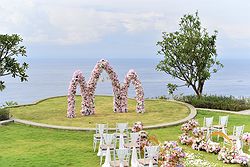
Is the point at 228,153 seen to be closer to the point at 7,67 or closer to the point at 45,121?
the point at 45,121

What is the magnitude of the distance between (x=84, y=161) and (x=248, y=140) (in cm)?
573

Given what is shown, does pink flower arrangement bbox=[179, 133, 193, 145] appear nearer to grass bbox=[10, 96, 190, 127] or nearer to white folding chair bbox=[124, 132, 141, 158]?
white folding chair bbox=[124, 132, 141, 158]

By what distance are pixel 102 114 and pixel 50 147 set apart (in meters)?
6.38

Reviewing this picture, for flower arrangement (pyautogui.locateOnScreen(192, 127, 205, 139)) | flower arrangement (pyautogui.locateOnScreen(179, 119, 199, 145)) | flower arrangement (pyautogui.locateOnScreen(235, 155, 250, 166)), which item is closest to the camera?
flower arrangement (pyautogui.locateOnScreen(235, 155, 250, 166))

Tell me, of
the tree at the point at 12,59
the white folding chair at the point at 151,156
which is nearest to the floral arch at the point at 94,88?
the tree at the point at 12,59

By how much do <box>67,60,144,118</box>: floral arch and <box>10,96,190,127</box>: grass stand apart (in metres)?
0.42

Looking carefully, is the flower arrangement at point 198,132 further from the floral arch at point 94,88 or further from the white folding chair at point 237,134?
the floral arch at point 94,88

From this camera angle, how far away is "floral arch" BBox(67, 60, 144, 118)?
753 inches

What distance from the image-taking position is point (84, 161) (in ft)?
39.7

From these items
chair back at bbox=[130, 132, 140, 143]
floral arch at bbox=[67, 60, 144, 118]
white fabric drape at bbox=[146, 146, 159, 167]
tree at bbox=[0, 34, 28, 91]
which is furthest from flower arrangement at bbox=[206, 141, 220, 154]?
tree at bbox=[0, 34, 28, 91]

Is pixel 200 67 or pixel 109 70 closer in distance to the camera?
pixel 109 70

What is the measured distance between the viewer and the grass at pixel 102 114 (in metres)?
18.1

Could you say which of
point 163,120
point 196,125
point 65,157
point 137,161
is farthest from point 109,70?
point 137,161

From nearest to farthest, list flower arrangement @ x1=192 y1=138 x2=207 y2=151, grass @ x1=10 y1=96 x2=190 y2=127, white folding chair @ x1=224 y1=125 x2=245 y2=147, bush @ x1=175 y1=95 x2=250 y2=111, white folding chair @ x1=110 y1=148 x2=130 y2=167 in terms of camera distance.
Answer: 1. white folding chair @ x1=110 y1=148 x2=130 y2=167
2. white folding chair @ x1=224 y1=125 x2=245 y2=147
3. flower arrangement @ x1=192 y1=138 x2=207 y2=151
4. grass @ x1=10 y1=96 x2=190 y2=127
5. bush @ x1=175 y1=95 x2=250 y2=111
